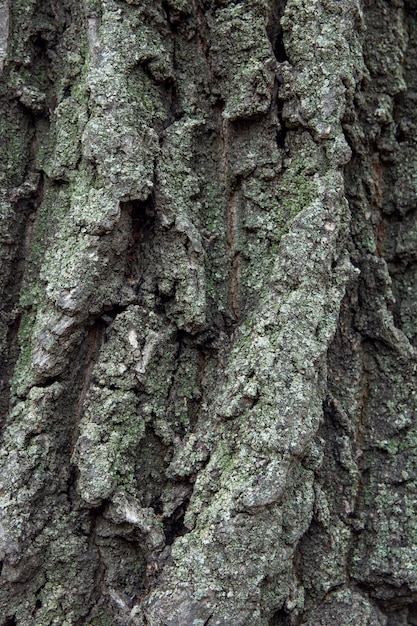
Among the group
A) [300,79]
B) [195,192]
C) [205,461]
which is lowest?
[205,461]

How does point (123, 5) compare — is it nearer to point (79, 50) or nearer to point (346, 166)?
point (79, 50)

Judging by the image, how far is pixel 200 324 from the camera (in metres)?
1.54

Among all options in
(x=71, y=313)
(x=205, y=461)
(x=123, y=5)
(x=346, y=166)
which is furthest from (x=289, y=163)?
(x=205, y=461)

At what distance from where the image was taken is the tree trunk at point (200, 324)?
144cm

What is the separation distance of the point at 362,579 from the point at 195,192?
1.19 meters

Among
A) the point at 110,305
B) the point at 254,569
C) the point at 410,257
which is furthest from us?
the point at 410,257

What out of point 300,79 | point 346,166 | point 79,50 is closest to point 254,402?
point 346,166

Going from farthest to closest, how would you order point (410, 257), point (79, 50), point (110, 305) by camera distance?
point (410, 257)
point (79, 50)
point (110, 305)

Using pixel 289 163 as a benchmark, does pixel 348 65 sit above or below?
above

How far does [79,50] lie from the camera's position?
163 cm

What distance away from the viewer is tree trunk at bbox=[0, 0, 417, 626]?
1443 mm

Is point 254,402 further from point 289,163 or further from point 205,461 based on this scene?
point 289,163

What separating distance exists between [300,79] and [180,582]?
4.50 ft

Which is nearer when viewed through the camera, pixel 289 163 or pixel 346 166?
pixel 289 163
